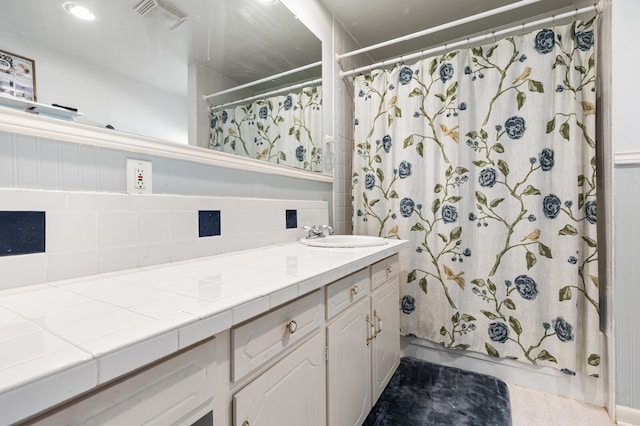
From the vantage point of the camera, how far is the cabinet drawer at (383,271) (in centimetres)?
133

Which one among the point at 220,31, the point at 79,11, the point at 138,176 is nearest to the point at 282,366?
the point at 138,176

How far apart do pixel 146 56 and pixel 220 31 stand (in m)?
0.41

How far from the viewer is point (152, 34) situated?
1.00 meters

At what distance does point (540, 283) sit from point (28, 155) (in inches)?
81.4

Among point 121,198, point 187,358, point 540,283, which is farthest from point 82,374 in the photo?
point 540,283

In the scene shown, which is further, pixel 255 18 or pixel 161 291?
pixel 255 18

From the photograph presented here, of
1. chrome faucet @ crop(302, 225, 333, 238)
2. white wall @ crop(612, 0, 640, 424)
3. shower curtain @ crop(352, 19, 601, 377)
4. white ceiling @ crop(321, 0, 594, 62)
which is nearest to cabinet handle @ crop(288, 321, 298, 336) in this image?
chrome faucet @ crop(302, 225, 333, 238)

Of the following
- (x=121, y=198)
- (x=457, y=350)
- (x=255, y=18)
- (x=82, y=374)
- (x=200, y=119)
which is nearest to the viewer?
(x=82, y=374)

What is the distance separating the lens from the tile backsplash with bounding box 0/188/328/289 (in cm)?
73

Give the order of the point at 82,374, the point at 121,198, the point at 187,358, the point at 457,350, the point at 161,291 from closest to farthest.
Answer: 1. the point at 82,374
2. the point at 187,358
3. the point at 161,291
4. the point at 121,198
5. the point at 457,350

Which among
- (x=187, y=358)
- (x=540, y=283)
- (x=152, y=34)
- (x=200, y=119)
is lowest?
(x=540, y=283)

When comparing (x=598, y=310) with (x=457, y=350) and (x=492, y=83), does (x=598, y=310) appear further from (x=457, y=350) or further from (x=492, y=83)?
(x=492, y=83)

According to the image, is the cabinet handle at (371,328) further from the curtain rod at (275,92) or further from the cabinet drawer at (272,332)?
the curtain rod at (275,92)

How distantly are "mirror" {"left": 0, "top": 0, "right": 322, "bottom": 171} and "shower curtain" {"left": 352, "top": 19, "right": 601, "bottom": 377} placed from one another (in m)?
0.94
